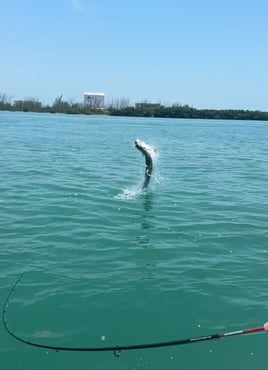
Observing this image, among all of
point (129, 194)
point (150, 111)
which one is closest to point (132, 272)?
point (129, 194)

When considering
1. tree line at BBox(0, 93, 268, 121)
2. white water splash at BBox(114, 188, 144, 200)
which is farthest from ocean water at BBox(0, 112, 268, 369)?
tree line at BBox(0, 93, 268, 121)

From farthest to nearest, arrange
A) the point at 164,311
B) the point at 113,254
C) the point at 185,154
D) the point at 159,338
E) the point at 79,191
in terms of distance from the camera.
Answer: the point at 185,154
the point at 79,191
the point at 113,254
the point at 164,311
the point at 159,338

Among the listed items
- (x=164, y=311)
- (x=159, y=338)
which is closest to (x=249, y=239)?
(x=164, y=311)

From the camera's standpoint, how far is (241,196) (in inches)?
787

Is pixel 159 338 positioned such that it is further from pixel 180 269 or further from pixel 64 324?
pixel 180 269

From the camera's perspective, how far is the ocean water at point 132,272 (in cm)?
760

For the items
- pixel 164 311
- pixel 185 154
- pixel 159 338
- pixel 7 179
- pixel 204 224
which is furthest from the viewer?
pixel 185 154

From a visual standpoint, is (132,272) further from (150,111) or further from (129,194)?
(150,111)

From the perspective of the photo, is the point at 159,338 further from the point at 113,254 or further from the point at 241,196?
the point at 241,196

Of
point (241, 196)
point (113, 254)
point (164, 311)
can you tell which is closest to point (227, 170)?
point (241, 196)

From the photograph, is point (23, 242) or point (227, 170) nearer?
point (23, 242)

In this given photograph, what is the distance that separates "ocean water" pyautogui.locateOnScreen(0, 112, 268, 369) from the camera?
7598 millimetres

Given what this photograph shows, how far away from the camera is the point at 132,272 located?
10.7m

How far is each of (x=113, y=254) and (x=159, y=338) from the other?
4011 millimetres
